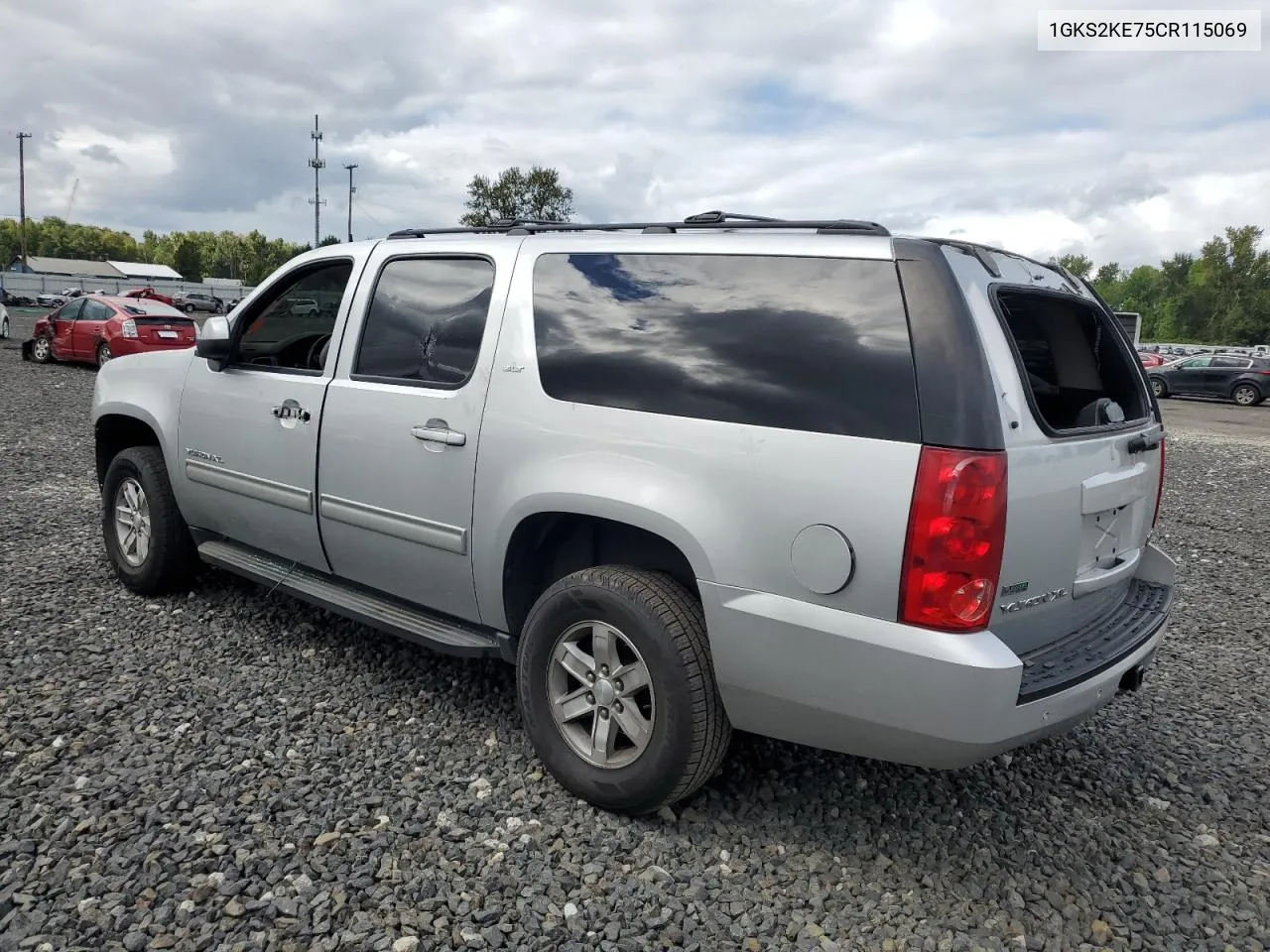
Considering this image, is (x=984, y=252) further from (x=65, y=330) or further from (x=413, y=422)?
(x=65, y=330)

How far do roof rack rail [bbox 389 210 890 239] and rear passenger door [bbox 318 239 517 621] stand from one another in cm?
20

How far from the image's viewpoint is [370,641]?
14.8 feet

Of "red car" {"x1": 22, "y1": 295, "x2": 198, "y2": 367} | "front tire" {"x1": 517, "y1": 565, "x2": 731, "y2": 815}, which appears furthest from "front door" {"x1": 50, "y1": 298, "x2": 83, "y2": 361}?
"front tire" {"x1": 517, "y1": 565, "x2": 731, "y2": 815}

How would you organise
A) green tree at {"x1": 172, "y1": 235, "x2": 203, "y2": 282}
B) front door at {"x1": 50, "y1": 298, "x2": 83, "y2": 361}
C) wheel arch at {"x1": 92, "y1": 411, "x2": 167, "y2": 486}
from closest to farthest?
wheel arch at {"x1": 92, "y1": 411, "x2": 167, "y2": 486}
front door at {"x1": 50, "y1": 298, "x2": 83, "y2": 361}
green tree at {"x1": 172, "y1": 235, "x2": 203, "y2": 282}

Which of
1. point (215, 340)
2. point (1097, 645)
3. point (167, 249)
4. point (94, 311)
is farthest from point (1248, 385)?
point (167, 249)

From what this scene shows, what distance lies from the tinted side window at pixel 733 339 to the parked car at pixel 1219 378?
28310 millimetres

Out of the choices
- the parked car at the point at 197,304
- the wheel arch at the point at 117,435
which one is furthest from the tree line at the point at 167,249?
the wheel arch at the point at 117,435

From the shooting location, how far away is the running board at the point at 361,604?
3.44m

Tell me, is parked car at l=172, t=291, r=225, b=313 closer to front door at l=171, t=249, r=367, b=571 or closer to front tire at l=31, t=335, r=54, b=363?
front tire at l=31, t=335, r=54, b=363

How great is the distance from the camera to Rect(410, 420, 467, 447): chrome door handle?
3.35 m

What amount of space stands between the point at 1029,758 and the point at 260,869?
2725 mm

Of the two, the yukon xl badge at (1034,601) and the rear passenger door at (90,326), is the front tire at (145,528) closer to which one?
the yukon xl badge at (1034,601)

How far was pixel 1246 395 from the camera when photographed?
2688 cm

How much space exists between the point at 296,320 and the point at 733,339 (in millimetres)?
2592
